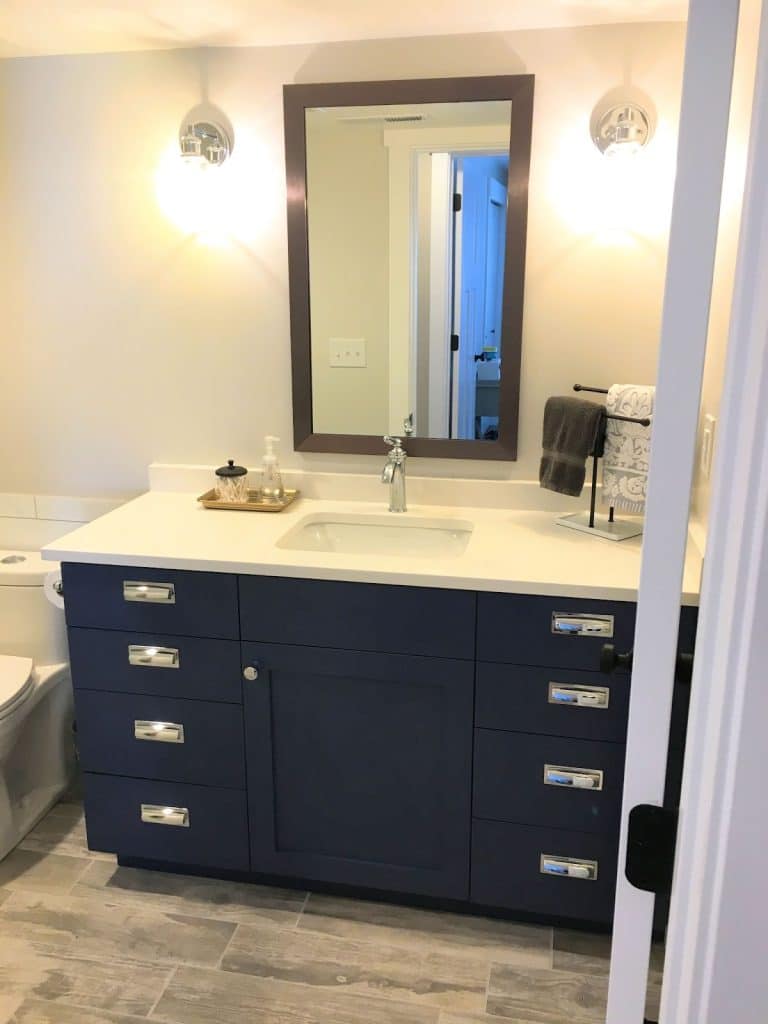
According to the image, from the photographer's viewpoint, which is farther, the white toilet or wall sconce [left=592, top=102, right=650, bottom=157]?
the white toilet

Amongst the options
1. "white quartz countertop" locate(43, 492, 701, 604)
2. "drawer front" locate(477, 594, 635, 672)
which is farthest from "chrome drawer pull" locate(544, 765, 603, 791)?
"white quartz countertop" locate(43, 492, 701, 604)

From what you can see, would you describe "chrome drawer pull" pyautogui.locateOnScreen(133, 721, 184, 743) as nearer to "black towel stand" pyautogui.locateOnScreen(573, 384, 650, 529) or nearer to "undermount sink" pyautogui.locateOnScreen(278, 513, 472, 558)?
"undermount sink" pyautogui.locateOnScreen(278, 513, 472, 558)

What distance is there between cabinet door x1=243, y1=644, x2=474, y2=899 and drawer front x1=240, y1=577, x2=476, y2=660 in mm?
30

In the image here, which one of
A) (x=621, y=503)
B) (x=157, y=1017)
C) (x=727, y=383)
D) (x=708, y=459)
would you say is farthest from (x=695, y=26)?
(x=157, y=1017)

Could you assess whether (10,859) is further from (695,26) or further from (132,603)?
(695,26)

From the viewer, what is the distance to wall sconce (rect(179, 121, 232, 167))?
2123 mm

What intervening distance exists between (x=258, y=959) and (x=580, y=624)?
1025mm

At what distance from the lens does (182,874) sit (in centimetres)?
216

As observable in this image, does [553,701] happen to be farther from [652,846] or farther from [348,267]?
[348,267]

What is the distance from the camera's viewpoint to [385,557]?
189 cm

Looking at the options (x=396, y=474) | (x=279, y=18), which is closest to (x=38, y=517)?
(x=396, y=474)

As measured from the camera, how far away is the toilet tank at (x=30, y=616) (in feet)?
7.50

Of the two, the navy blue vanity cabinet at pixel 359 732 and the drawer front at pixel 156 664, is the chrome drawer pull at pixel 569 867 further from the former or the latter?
the drawer front at pixel 156 664

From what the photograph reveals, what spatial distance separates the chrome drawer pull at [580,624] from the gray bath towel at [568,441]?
1.30 ft
